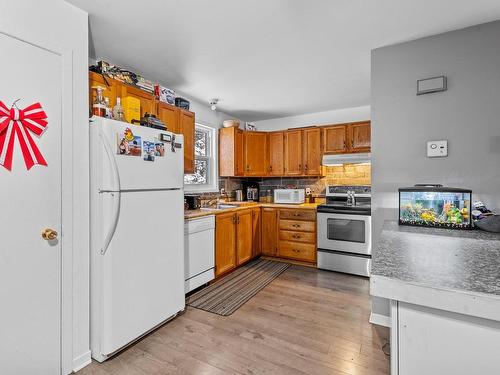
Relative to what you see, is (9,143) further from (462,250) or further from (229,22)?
(462,250)

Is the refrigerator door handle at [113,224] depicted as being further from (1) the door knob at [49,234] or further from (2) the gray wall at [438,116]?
(2) the gray wall at [438,116]

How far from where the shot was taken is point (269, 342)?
2.00 metres

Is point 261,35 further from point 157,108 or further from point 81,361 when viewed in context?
point 81,361

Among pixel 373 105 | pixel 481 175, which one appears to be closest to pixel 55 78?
pixel 373 105

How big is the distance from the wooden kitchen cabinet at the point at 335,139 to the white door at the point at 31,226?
336 centimetres

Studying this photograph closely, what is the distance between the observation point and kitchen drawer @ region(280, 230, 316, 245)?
12.3 ft

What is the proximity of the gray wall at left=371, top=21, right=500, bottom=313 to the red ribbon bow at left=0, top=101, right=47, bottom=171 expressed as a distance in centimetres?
250

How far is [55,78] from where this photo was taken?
1.63 meters

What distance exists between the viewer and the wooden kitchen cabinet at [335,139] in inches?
155

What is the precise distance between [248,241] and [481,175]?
2.75 m

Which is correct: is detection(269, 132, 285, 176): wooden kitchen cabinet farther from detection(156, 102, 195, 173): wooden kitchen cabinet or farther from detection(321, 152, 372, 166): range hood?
detection(156, 102, 195, 173): wooden kitchen cabinet

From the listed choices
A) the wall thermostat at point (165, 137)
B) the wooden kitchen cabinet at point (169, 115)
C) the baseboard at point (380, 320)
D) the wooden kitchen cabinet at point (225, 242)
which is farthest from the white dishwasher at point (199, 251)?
the baseboard at point (380, 320)

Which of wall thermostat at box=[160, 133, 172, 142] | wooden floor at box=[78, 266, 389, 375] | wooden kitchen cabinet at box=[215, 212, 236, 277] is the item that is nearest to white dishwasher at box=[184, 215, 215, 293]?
wooden kitchen cabinet at box=[215, 212, 236, 277]

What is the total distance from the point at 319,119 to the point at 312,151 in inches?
25.1
